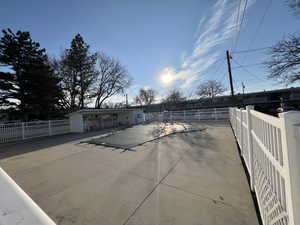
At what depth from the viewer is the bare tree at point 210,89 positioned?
30.8 metres

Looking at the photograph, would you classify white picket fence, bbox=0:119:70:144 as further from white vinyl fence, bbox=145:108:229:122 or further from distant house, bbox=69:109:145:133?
white vinyl fence, bbox=145:108:229:122

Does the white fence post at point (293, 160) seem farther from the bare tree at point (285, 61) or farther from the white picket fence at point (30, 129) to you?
the white picket fence at point (30, 129)

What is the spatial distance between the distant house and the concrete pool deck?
8.67m

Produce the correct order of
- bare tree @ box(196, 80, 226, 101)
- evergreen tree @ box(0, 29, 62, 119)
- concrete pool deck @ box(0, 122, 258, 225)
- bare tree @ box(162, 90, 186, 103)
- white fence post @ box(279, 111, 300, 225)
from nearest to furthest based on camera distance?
white fence post @ box(279, 111, 300, 225), concrete pool deck @ box(0, 122, 258, 225), evergreen tree @ box(0, 29, 62, 119), bare tree @ box(196, 80, 226, 101), bare tree @ box(162, 90, 186, 103)

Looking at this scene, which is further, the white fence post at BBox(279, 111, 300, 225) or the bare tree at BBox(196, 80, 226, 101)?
the bare tree at BBox(196, 80, 226, 101)

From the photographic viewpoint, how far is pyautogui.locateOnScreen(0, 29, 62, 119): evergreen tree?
1207 cm

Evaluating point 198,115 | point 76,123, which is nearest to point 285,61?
point 198,115

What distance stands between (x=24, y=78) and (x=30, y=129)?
5657 millimetres

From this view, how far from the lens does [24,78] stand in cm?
1252

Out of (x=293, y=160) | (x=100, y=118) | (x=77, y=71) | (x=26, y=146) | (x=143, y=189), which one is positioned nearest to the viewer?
(x=293, y=160)

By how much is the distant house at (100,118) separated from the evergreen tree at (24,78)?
353 cm

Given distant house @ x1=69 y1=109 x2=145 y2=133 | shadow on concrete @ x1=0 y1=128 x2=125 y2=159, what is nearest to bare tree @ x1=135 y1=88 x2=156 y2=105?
distant house @ x1=69 y1=109 x2=145 y2=133

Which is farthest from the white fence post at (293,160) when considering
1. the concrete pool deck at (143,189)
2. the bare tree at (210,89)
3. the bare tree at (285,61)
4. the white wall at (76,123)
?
the bare tree at (210,89)

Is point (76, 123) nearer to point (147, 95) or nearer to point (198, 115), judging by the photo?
point (198, 115)
